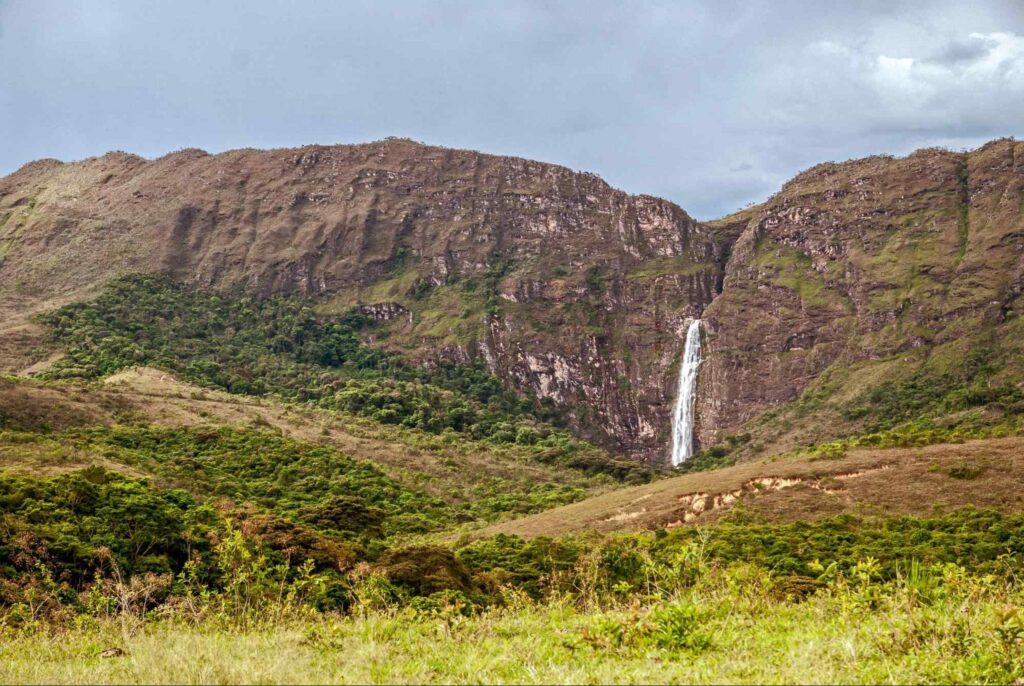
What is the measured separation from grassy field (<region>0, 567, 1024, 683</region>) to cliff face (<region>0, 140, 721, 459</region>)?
110747 mm

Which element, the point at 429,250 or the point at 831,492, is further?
the point at 429,250

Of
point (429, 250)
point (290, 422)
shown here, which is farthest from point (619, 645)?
point (429, 250)

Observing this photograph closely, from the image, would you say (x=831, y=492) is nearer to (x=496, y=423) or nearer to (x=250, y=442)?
(x=250, y=442)

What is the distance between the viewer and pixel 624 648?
27.3 feet

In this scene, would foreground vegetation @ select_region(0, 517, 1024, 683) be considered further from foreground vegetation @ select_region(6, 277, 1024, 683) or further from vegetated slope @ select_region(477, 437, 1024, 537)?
vegetated slope @ select_region(477, 437, 1024, 537)

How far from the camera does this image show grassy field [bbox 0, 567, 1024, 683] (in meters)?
7.26

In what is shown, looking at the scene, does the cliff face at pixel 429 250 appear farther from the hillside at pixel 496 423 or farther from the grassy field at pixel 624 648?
the grassy field at pixel 624 648

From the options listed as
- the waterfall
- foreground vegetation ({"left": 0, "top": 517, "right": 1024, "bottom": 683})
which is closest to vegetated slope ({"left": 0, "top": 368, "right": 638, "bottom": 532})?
foreground vegetation ({"left": 0, "top": 517, "right": 1024, "bottom": 683})

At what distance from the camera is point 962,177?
114000 mm

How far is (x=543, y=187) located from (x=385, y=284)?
32512mm

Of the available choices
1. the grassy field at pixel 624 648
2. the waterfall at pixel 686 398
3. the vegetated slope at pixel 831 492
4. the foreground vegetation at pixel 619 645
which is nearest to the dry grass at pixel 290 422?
the vegetated slope at pixel 831 492

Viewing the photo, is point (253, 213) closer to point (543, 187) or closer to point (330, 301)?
point (330, 301)

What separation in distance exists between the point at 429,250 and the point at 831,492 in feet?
Answer: 352

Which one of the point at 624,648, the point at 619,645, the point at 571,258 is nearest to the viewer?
the point at 624,648
